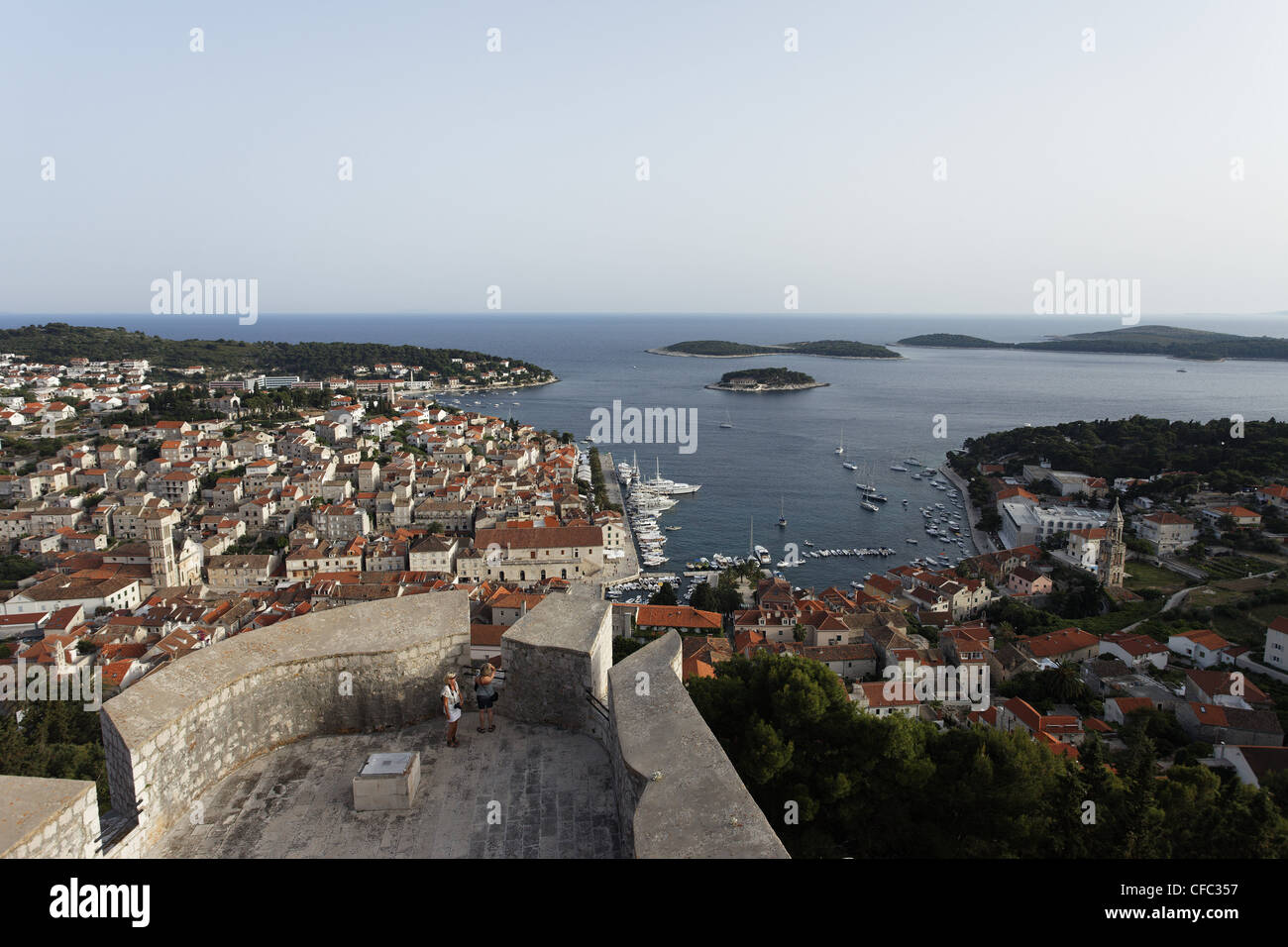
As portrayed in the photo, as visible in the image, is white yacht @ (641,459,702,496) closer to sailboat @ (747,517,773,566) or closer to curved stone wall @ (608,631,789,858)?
sailboat @ (747,517,773,566)

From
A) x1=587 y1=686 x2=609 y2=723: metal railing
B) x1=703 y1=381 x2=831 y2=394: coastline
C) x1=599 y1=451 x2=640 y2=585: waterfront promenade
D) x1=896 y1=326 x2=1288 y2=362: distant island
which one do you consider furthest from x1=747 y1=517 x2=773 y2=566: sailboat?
x1=896 y1=326 x2=1288 y2=362: distant island

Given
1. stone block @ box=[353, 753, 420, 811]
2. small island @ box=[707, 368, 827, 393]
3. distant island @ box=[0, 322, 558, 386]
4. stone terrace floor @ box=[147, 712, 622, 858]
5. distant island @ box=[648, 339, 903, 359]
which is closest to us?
stone terrace floor @ box=[147, 712, 622, 858]

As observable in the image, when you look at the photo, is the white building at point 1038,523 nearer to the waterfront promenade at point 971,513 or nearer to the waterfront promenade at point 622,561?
the waterfront promenade at point 971,513

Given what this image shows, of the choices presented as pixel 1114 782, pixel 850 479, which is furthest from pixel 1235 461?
pixel 1114 782

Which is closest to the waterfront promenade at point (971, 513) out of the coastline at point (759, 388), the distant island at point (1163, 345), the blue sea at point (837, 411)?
the blue sea at point (837, 411)

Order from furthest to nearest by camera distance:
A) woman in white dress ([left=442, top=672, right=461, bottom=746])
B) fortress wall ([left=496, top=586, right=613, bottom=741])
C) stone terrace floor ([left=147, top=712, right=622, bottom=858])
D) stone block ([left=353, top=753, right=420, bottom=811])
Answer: fortress wall ([left=496, top=586, right=613, bottom=741]) → woman in white dress ([left=442, top=672, right=461, bottom=746]) → stone block ([left=353, top=753, right=420, bottom=811]) → stone terrace floor ([left=147, top=712, right=622, bottom=858])

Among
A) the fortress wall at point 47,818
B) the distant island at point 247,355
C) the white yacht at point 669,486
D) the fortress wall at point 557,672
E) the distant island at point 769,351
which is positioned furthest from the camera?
the distant island at point 769,351

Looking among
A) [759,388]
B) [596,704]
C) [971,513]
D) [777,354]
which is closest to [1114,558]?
[971,513]

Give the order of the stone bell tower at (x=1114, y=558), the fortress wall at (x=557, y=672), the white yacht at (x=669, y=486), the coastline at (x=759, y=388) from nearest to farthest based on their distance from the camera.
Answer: the fortress wall at (x=557, y=672), the stone bell tower at (x=1114, y=558), the white yacht at (x=669, y=486), the coastline at (x=759, y=388)
